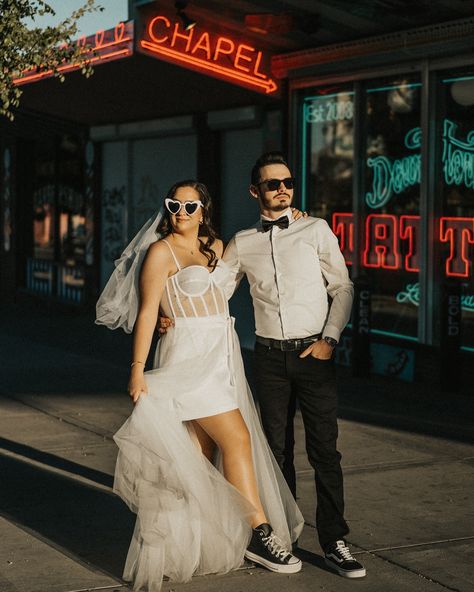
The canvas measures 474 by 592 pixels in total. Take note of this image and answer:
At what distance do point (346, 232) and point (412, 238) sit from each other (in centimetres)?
117

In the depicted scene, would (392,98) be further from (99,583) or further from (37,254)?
(37,254)

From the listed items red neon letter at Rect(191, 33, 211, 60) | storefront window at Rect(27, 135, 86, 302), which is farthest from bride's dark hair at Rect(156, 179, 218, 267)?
storefront window at Rect(27, 135, 86, 302)

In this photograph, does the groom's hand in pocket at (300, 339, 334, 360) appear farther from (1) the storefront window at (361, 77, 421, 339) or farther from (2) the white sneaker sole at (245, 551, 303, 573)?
(1) the storefront window at (361, 77, 421, 339)

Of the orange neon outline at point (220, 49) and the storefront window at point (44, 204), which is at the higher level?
the orange neon outline at point (220, 49)

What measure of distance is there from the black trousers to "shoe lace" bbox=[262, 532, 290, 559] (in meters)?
0.19

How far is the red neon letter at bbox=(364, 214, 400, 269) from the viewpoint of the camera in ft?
39.3

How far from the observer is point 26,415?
9.63 meters

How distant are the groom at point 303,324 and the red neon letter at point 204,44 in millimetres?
7675

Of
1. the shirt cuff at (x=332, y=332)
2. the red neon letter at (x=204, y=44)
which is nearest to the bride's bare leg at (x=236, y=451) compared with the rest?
the shirt cuff at (x=332, y=332)

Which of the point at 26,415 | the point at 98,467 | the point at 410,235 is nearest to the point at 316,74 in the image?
the point at 410,235

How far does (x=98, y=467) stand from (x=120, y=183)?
436 inches

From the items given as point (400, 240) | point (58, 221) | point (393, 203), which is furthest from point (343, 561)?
point (58, 221)

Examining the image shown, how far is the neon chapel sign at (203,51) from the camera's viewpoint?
41.8ft

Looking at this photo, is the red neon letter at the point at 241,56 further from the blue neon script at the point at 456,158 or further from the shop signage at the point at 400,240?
the blue neon script at the point at 456,158
